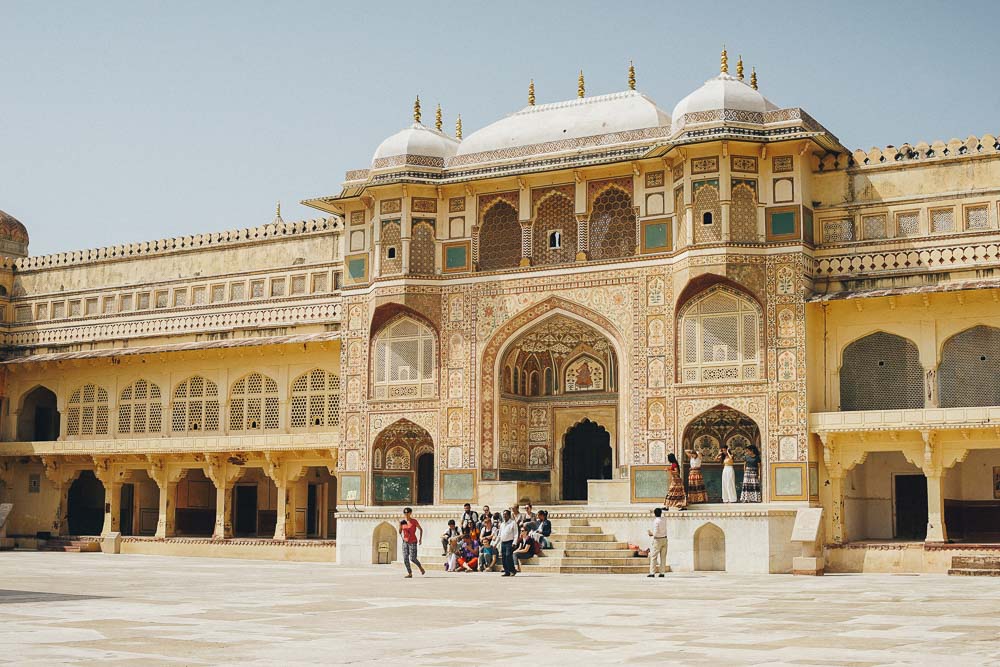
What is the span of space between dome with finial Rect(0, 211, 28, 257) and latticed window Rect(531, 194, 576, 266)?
15.1 metres

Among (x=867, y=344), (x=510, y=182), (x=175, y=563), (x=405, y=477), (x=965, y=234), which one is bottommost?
(x=175, y=563)

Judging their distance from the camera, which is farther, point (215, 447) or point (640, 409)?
point (215, 447)

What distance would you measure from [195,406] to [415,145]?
828 centimetres

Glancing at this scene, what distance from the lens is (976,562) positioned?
58.2ft

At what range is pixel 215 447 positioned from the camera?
26.2 metres

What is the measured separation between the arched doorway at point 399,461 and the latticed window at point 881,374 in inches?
302

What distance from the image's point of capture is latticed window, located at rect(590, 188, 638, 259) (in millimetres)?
22531

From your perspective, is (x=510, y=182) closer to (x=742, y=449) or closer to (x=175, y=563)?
(x=742, y=449)

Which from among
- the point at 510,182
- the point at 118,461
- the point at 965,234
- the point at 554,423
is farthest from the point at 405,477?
the point at 965,234

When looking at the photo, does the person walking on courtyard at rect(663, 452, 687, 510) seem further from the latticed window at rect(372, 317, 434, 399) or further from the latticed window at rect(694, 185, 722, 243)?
the latticed window at rect(372, 317, 434, 399)

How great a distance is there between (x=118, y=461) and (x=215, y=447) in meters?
3.18

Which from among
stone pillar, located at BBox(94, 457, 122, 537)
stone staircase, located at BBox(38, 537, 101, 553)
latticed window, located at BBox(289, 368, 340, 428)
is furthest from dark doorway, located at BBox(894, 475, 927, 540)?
stone staircase, located at BBox(38, 537, 101, 553)

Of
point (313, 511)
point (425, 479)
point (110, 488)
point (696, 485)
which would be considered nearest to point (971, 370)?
point (696, 485)

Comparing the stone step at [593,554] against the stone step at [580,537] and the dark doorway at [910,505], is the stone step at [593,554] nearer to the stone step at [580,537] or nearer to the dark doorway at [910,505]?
the stone step at [580,537]
